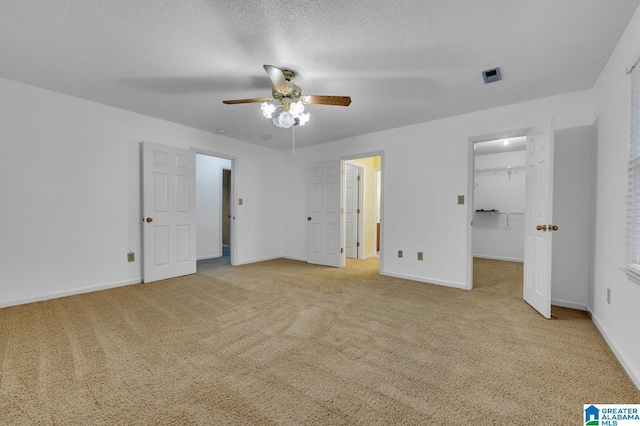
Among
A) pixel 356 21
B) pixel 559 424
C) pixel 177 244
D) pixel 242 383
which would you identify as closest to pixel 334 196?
pixel 177 244

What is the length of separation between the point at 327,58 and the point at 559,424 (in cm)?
282

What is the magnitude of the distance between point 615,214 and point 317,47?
2691 mm

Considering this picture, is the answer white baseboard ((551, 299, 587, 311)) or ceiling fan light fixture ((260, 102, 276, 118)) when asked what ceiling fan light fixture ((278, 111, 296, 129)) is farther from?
white baseboard ((551, 299, 587, 311))

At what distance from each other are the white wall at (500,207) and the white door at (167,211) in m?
6.25

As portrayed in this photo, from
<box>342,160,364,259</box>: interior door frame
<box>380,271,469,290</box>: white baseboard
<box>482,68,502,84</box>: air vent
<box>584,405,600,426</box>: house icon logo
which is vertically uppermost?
<box>482,68,502,84</box>: air vent

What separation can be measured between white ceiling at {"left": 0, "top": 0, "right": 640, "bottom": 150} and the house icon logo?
93.6 inches

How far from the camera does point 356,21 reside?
189 centimetres

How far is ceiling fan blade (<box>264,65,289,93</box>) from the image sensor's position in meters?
2.07

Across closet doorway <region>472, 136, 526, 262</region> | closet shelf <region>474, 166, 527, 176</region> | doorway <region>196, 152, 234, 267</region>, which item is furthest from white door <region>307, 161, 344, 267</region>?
closet shelf <region>474, 166, 527, 176</region>

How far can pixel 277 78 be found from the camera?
7.25ft

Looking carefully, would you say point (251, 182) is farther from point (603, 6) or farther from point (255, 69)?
point (603, 6)

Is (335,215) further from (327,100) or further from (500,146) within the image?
(500,146)

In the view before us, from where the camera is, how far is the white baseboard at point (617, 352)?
1.64 meters

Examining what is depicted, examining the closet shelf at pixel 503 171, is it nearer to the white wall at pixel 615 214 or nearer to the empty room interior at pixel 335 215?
the empty room interior at pixel 335 215
